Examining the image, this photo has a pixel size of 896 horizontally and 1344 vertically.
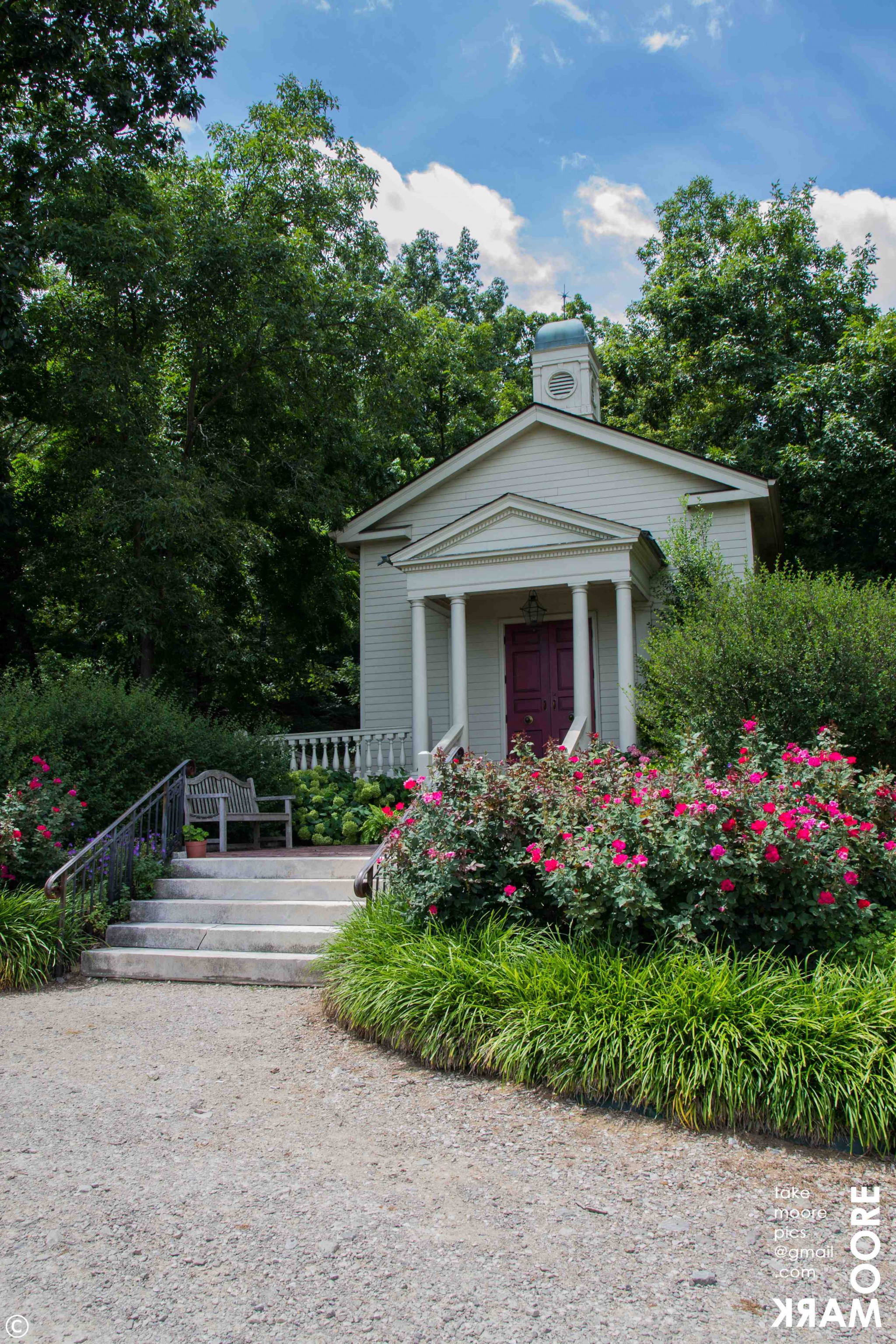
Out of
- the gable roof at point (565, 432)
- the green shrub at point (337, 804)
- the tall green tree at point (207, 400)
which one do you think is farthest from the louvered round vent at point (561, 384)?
the green shrub at point (337, 804)

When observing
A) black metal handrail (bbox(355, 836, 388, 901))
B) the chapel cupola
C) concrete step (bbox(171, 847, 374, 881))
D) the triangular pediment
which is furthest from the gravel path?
the chapel cupola

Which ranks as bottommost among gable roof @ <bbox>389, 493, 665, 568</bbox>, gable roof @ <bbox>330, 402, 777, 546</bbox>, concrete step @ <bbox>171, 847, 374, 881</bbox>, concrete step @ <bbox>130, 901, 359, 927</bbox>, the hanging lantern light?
concrete step @ <bbox>130, 901, 359, 927</bbox>

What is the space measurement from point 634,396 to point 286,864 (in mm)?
18217

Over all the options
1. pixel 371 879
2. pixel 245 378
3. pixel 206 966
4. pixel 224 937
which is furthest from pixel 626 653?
pixel 245 378

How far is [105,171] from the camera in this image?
12906 millimetres

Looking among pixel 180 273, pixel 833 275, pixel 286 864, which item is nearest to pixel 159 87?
pixel 180 273

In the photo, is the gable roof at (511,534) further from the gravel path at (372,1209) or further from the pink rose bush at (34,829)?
the gravel path at (372,1209)

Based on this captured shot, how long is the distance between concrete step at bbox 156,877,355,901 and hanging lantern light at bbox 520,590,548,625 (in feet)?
21.1

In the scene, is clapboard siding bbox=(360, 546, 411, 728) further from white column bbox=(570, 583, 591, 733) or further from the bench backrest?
the bench backrest

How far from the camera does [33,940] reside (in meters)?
6.82

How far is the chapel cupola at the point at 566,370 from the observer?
15633mm

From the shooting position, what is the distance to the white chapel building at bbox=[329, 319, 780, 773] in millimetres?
12141

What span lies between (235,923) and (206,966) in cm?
76

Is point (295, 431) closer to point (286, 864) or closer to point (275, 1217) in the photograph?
point (286, 864)
